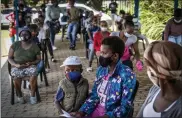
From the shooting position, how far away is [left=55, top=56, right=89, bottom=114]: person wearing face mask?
4.63 m

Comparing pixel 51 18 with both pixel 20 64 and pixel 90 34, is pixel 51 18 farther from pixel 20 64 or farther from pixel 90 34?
pixel 20 64

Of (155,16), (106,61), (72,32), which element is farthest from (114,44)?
(155,16)

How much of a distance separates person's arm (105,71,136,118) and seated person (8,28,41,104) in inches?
140

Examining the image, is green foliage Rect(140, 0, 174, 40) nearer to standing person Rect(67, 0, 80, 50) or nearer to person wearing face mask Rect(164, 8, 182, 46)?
standing person Rect(67, 0, 80, 50)

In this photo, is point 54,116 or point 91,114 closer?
point 91,114

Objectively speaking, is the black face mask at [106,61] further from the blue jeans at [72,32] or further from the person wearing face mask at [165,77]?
the blue jeans at [72,32]

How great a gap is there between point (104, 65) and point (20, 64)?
341 centimetres

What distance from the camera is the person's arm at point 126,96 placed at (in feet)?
11.7

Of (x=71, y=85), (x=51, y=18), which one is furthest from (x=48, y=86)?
(x=51, y=18)

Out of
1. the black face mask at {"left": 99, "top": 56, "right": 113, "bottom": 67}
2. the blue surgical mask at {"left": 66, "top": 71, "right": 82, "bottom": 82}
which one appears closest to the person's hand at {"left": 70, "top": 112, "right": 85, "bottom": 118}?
the black face mask at {"left": 99, "top": 56, "right": 113, "bottom": 67}

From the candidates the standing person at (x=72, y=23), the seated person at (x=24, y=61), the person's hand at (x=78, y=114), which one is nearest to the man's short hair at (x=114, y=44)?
the person's hand at (x=78, y=114)

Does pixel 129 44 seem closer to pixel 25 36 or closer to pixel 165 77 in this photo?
pixel 25 36

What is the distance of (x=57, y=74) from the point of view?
9.62 meters

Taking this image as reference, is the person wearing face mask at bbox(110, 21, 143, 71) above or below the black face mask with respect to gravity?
below
